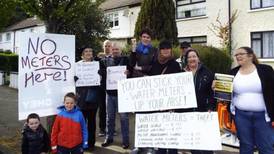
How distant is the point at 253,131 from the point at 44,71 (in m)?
3.23

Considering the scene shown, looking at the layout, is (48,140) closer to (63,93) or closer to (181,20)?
(63,93)

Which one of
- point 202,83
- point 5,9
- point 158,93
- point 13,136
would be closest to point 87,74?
point 158,93

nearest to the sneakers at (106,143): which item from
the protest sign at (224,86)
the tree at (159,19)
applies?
the protest sign at (224,86)

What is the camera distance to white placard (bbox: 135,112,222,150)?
5.52 metres

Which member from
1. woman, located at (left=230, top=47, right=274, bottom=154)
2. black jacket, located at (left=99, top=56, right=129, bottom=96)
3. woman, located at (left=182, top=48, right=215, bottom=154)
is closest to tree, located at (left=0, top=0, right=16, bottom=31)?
black jacket, located at (left=99, top=56, right=129, bottom=96)

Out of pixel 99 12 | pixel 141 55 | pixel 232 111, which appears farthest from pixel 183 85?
pixel 99 12

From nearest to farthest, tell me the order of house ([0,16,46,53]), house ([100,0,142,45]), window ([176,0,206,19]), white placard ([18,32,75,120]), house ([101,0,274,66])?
white placard ([18,32,75,120]) < house ([101,0,274,66]) < window ([176,0,206,19]) < house ([100,0,142,45]) < house ([0,16,46,53])

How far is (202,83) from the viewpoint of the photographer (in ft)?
18.5

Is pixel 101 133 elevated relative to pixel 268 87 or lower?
lower

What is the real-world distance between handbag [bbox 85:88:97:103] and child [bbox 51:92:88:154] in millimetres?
1590

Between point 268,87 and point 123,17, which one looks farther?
point 123,17

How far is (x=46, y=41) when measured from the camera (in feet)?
21.7

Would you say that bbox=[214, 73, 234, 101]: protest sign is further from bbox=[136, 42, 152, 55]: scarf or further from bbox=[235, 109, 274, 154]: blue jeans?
bbox=[136, 42, 152, 55]: scarf

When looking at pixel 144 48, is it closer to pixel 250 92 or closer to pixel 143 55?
pixel 143 55
